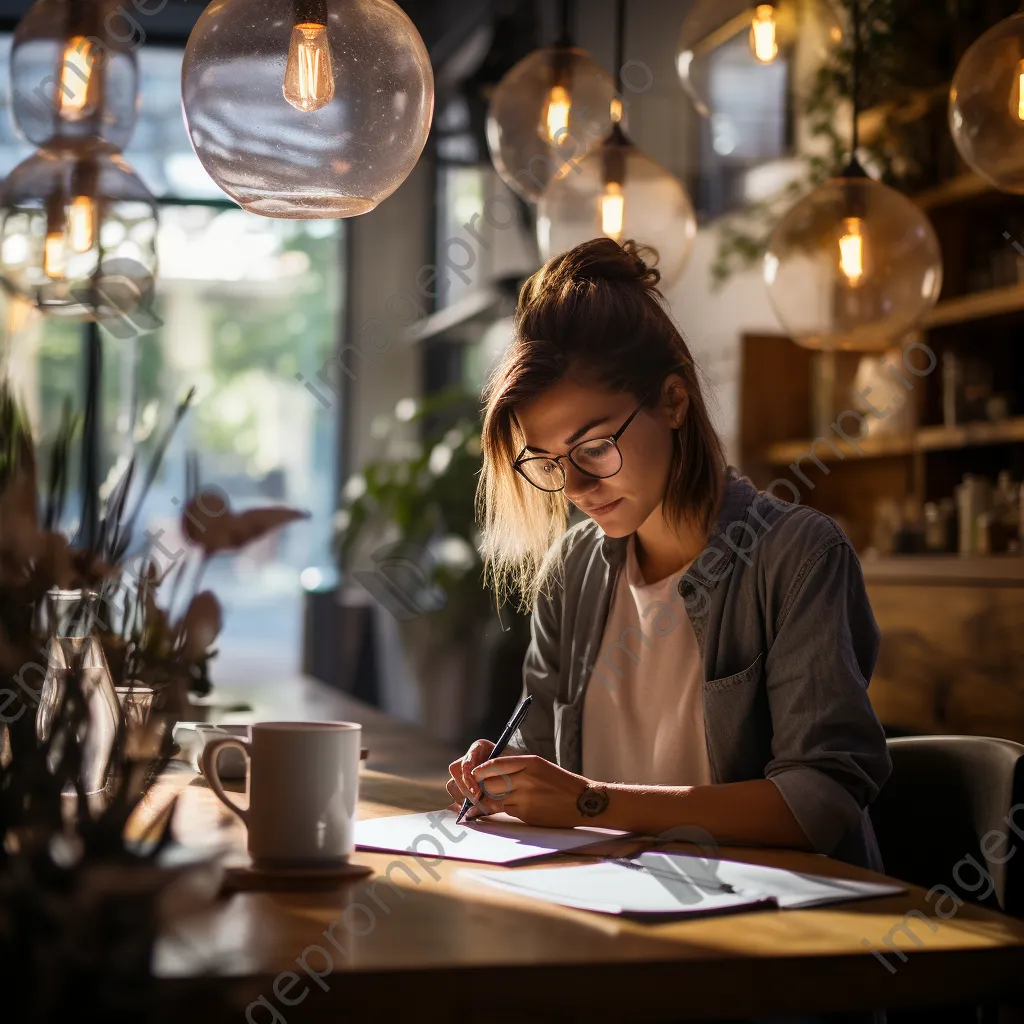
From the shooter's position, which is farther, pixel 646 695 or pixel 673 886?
pixel 646 695

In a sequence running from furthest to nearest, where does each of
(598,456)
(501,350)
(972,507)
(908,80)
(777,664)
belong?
(908,80) < (972,507) < (501,350) < (598,456) < (777,664)

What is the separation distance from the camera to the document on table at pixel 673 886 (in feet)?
2.99

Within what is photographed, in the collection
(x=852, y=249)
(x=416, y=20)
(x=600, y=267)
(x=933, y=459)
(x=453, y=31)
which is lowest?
(x=933, y=459)

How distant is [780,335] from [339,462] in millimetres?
4148

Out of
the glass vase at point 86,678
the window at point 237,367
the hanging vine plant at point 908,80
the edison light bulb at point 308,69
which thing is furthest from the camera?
the window at point 237,367

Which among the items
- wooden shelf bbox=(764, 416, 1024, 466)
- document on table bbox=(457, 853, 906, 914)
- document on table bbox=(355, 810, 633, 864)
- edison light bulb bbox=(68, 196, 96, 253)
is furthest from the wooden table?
wooden shelf bbox=(764, 416, 1024, 466)

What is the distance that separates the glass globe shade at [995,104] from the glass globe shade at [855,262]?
0.70 ft

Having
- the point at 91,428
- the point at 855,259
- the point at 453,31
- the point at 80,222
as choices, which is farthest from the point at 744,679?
the point at 453,31

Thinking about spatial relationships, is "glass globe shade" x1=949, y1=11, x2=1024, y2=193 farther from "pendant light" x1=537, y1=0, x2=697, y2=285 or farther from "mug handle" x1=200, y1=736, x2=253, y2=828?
"mug handle" x1=200, y1=736, x2=253, y2=828

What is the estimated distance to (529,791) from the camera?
4.13ft

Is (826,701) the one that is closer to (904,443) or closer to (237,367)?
(904,443)

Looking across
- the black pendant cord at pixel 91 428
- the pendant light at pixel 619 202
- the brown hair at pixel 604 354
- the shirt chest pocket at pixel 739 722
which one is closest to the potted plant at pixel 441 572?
the pendant light at pixel 619 202

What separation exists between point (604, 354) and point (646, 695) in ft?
1.45

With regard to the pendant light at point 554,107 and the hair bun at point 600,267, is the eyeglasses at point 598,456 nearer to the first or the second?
the hair bun at point 600,267
